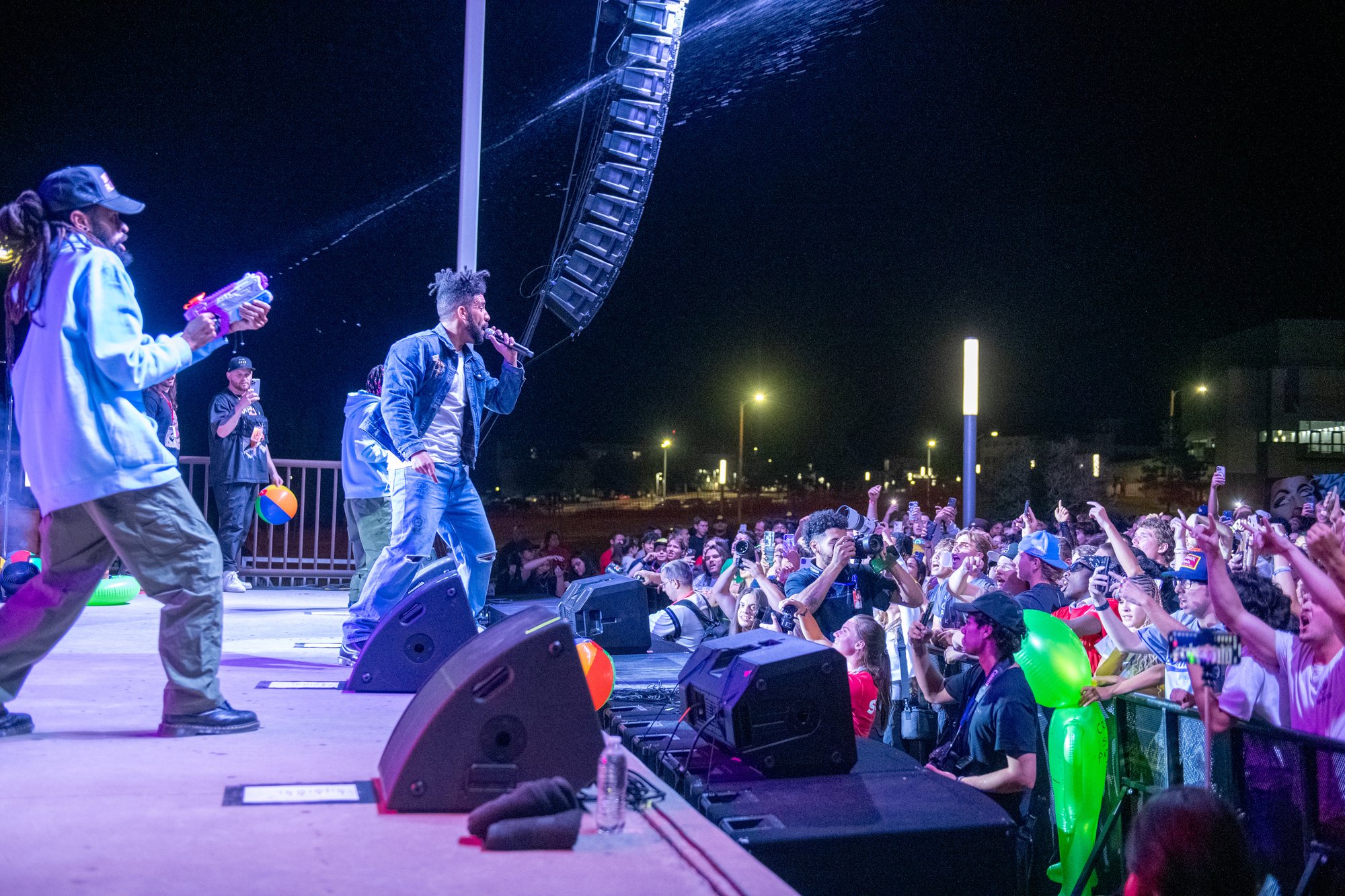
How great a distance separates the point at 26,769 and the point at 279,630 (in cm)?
344

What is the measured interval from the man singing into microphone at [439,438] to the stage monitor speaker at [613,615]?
5.34 feet

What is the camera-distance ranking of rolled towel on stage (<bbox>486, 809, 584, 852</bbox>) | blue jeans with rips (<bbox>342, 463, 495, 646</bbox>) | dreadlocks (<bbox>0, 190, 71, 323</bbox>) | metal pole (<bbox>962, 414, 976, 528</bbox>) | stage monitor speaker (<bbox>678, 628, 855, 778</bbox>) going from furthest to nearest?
1. metal pole (<bbox>962, 414, 976, 528</bbox>)
2. blue jeans with rips (<bbox>342, 463, 495, 646</bbox>)
3. stage monitor speaker (<bbox>678, 628, 855, 778</bbox>)
4. dreadlocks (<bbox>0, 190, 71, 323</bbox>)
5. rolled towel on stage (<bbox>486, 809, 584, 852</bbox>)

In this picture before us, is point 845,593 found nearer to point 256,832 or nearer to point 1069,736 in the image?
point 1069,736

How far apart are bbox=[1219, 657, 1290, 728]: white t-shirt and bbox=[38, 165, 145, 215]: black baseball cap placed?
13.2ft

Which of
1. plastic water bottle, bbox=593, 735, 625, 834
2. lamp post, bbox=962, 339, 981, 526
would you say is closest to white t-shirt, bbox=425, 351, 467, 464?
plastic water bottle, bbox=593, 735, 625, 834

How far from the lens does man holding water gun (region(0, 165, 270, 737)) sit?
9.71 ft

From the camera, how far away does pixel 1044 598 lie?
597cm

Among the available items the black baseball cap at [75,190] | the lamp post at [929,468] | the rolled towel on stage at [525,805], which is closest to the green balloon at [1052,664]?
the rolled towel on stage at [525,805]

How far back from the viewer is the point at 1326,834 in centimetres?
319

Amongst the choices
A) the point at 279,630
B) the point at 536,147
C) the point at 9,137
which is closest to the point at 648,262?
the point at 536,147

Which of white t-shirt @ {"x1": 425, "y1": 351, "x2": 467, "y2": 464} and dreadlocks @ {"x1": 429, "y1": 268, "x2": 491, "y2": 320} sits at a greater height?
dreadlocks @ {"x1": 429, "y1": 268, "x2": 491, "y2": 320}

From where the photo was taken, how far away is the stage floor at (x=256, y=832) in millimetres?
1985

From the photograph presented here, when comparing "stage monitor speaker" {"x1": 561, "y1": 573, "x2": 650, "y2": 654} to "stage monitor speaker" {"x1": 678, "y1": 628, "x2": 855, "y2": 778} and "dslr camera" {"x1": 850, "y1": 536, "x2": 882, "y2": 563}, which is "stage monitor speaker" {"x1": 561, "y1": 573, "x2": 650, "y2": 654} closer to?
"dslr camera" {"x1": 850, "y1": 536, "x2": 882, "y2": 563}

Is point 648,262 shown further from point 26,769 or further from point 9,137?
point 26,769
